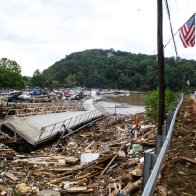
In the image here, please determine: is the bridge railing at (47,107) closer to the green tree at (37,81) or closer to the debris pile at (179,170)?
the debris pile at (179,170)

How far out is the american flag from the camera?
19050mm

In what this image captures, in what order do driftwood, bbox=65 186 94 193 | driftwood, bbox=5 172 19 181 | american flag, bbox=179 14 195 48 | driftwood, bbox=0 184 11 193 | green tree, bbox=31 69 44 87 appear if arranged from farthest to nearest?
green tree, bbox=31 69 44 87
american flag, bbox=179 14 195 48
driftwood, bbox=5 172 19 181
driftwood, bbox=0 184 11 193
driftwood, bbox=65 186 94 193

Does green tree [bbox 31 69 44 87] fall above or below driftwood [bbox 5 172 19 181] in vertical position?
above

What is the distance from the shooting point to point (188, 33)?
19.6 metres

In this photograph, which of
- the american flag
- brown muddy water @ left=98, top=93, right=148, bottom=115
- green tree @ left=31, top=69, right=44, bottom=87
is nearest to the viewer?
the american flag

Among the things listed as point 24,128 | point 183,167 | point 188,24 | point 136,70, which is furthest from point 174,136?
point 136,70

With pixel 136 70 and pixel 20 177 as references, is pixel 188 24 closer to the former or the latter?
pixel 20 177

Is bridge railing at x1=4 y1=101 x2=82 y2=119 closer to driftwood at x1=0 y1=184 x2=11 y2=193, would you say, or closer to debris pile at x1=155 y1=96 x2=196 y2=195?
driftwood at x1=0 y1=184 x2=11 y2=193

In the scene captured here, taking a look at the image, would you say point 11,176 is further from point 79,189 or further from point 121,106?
point 121,106

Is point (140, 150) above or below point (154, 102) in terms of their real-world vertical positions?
below

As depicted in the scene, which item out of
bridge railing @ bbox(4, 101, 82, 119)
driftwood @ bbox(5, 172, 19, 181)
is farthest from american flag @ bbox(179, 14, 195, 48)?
bridge railing @ bbox(4, 101, 82, 119)

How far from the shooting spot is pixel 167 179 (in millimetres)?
8547

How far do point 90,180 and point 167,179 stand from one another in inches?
192

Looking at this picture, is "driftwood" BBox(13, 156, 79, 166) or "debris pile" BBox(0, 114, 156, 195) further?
"driftwood" BBox(13, 156, 79, 166)
